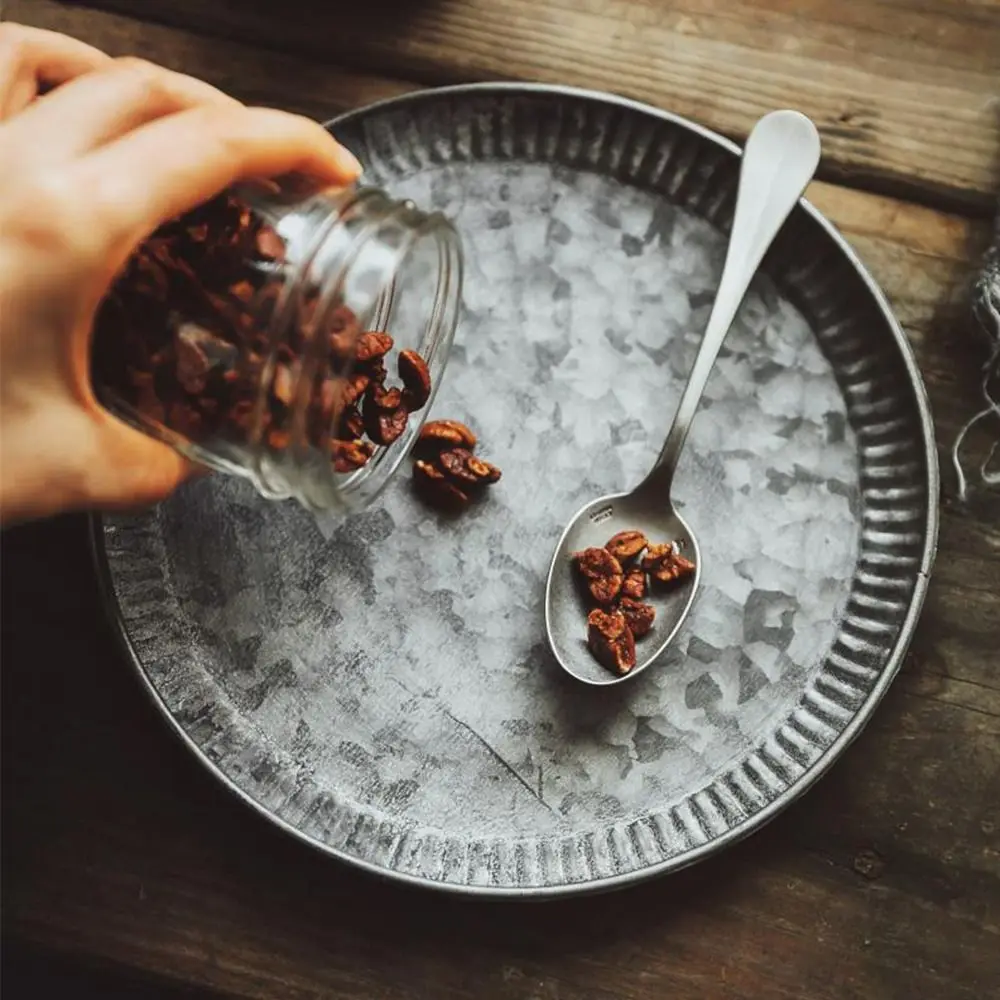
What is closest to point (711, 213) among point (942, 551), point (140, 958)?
point (942, 551)

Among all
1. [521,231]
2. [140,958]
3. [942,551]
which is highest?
[521,231]

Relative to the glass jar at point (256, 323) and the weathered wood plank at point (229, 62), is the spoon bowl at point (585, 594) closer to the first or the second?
the glass jar at point (256, 323)

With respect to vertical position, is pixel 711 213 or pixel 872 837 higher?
pixel 711 213

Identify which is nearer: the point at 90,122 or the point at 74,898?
the point at 90,122

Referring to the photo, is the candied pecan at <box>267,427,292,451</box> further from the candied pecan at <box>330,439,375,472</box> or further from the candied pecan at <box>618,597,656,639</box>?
the candied pecan at <box>618,597,656,639</box>

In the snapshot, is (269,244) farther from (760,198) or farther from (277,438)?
(760,198)

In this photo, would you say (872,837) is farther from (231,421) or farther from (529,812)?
(231,421)

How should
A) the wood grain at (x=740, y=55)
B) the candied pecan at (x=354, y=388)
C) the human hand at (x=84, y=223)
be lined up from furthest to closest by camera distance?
the wood grain at (x=740, y=55) → the candied pecan at (x=354, y=388) → the human hand at (x=84, y=223)

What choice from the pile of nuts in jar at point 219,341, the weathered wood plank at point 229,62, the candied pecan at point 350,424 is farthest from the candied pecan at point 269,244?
the weathered wood plank at point 229,62
